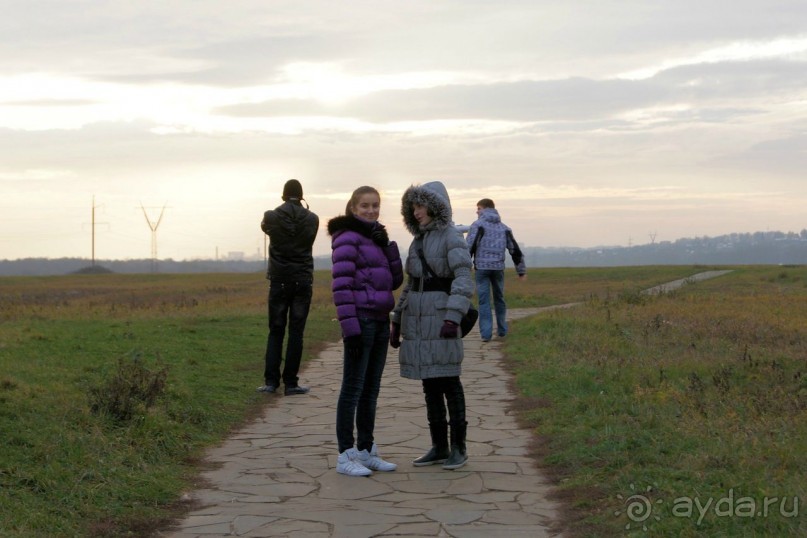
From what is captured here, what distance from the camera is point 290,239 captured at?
11469 millimetres

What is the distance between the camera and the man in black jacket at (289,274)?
11.4 m

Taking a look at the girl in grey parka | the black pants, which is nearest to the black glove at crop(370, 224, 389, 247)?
the girl in grey parka

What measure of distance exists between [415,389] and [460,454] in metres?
4.05

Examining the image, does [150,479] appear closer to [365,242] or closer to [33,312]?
[365,242]

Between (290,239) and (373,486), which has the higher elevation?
(290,239)

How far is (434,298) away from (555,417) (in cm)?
239

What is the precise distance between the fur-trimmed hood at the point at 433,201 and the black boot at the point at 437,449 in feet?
5.12

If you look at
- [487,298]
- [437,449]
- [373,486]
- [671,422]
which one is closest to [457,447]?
[437,449]

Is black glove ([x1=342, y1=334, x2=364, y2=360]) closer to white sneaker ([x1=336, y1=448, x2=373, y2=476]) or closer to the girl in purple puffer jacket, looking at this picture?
the girl in purple puffer jacket

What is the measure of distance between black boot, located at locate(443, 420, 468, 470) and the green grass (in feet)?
2.28

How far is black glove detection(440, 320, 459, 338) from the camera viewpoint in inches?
298

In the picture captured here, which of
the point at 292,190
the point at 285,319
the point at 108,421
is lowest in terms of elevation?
the point at 108,421
